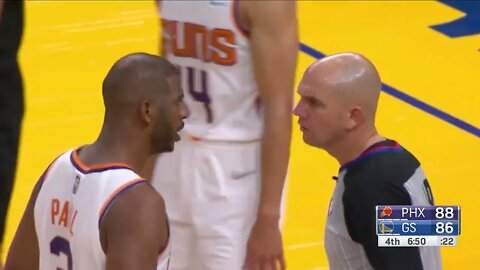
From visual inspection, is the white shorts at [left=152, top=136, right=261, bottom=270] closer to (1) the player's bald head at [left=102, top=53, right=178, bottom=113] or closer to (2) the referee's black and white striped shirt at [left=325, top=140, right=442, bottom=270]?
(2) the referee's black and white striped shirt at [left=325, top=140, right=442, bottom=270]

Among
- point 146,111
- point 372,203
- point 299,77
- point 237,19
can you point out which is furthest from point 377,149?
point 299,77

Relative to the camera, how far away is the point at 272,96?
3684 mm

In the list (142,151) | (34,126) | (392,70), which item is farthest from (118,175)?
(392,70)

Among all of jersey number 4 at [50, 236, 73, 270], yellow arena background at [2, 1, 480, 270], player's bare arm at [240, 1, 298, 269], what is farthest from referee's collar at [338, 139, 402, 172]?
yellow arena background at [2, 1, 480, 270]

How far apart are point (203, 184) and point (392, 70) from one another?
13.0 feet

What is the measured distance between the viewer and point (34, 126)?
23.1 feet

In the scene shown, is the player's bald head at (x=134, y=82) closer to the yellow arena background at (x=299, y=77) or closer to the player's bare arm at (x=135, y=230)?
the player's bare arm at (x=135, y=230)

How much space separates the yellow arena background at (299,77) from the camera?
6.04 meters

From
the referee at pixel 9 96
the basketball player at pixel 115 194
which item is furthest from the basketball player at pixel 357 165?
the referee at pixel 9 96

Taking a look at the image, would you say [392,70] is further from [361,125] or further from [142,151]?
[142,151]

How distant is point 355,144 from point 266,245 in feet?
1.47

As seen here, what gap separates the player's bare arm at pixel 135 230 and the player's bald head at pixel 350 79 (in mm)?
806

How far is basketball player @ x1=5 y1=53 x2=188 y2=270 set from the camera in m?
3.03

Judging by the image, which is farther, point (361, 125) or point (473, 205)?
point (473, 205)
